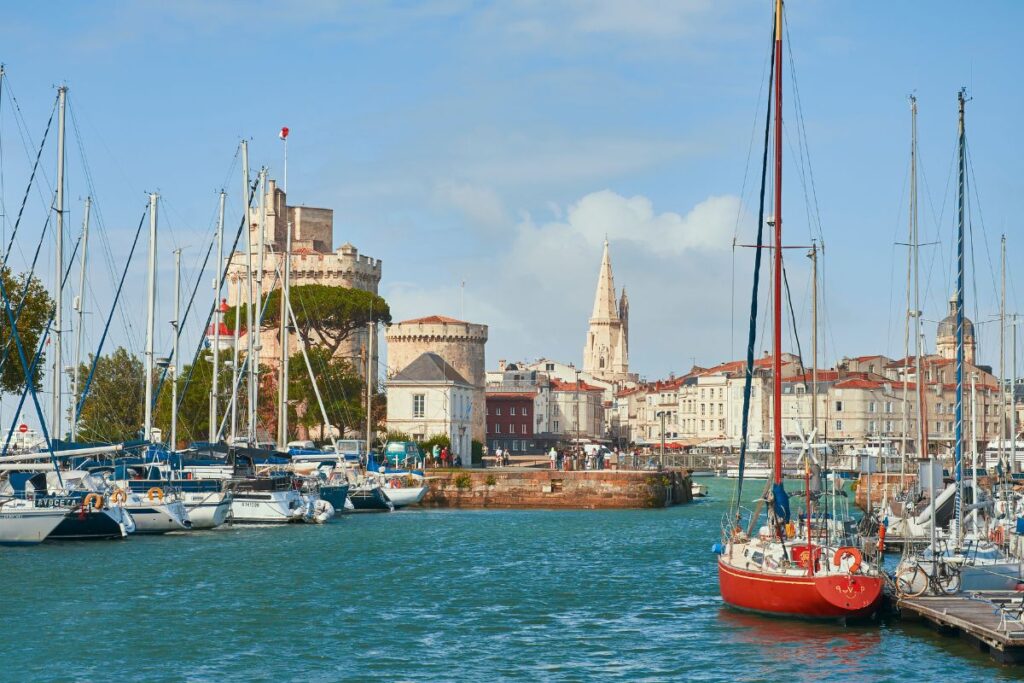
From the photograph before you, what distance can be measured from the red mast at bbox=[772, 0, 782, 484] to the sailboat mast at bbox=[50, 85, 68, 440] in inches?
887

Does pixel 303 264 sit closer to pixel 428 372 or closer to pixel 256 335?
pixel 428 372

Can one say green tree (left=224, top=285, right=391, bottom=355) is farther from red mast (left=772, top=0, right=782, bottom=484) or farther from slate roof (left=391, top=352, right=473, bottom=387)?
red mast (left=772, top=0, right=782, bottom=484)

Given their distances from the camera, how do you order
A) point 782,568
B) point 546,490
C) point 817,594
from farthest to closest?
point 546,490
point 782,568
point 817,594

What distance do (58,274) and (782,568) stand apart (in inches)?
980

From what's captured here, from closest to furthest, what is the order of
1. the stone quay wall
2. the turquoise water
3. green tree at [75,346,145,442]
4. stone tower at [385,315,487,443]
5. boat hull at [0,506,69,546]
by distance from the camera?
the turquoise water
boat hull at [0,506,69,546]
the stone quay wall
green tree at [75,346,145,442]
stone tower at [385,315,487,443]

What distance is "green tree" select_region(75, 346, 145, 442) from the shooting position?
70.6m

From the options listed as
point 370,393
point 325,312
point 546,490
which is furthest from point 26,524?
point 325,312

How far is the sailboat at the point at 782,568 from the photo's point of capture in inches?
1016

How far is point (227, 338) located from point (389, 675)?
44.0 m

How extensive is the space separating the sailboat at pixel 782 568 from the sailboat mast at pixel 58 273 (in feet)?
73.1

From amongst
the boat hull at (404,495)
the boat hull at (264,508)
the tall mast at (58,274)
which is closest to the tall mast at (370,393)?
the boat hull at (404,495)

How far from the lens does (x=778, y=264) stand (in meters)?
28.6

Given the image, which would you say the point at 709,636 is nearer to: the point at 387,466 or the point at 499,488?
the point at 499,488

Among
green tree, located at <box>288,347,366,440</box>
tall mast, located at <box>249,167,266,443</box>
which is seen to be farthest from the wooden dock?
green tree, located at <box>288,347,366,440</box>
